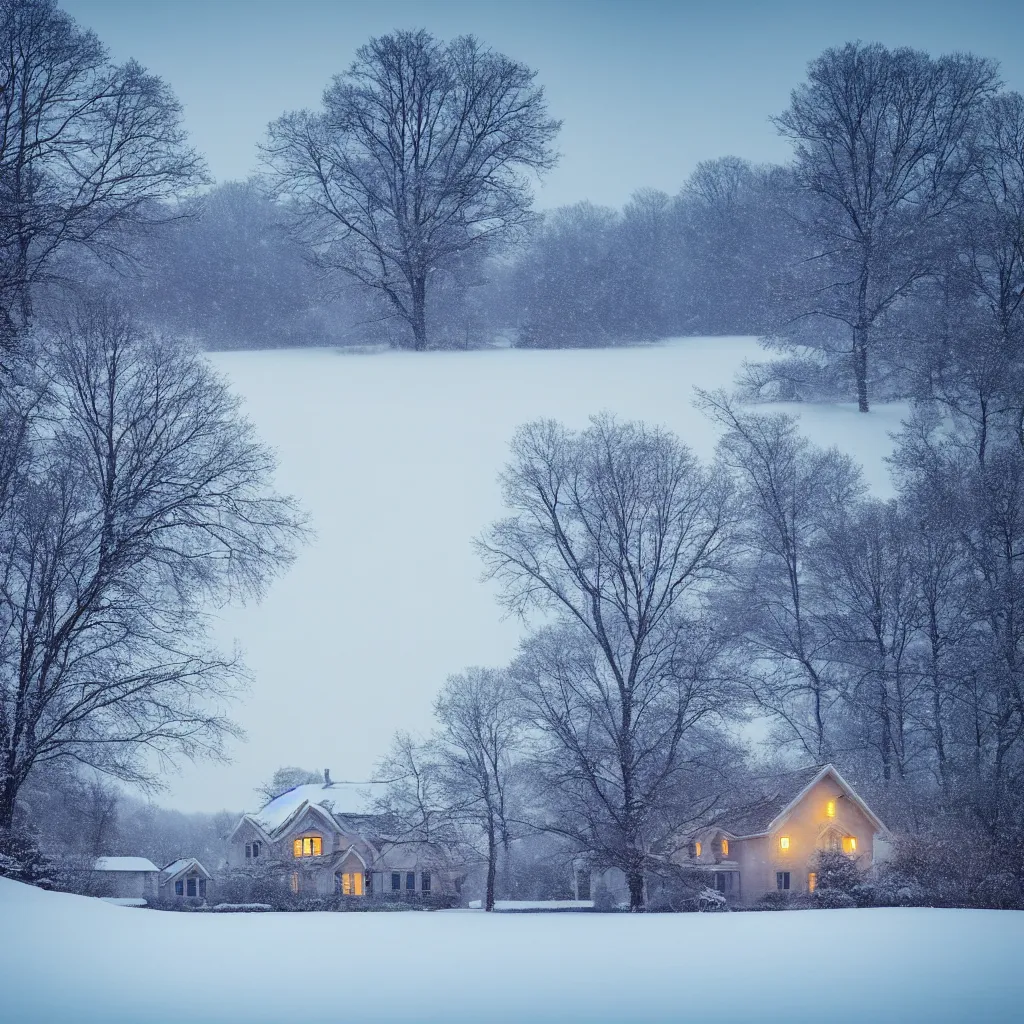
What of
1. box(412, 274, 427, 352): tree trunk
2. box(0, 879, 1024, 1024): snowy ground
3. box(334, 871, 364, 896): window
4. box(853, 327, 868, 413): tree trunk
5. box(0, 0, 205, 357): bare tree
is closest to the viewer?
box(0, 879, 1024, 1024): snowy ground

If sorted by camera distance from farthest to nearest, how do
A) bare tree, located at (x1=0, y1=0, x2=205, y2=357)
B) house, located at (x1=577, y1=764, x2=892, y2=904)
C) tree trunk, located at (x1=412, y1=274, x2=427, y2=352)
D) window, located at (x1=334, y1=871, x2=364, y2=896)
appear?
tree trunk, located at (x1=412, y1=274, x2=427, y2=352), house, located at (x1=577, y1=764, x2=892, y2=904), bare tree, located at (x1=0, y1=0, x2=205, y2=357), window, located at (x1=334, y1=871, x2=364, y2=896)

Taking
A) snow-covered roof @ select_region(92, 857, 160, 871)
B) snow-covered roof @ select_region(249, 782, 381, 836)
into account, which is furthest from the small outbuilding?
snow-covered roof @ select_region(249, 782, 381, 836)

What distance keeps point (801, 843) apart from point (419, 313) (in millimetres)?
5086

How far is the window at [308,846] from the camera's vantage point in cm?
608

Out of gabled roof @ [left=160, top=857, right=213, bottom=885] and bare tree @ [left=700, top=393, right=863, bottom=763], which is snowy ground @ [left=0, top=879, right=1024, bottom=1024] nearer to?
gabled roof @ [left=160, top=857, right=213, bottom=885]

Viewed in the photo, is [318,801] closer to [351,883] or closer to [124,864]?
[351,883]

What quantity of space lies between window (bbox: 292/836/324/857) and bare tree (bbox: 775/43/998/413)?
5771 mm

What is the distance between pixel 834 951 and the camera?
3.90 meters

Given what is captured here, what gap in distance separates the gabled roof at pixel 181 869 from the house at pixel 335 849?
0.16m

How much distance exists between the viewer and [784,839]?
7.32 meters

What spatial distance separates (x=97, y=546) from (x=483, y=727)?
3040 mm

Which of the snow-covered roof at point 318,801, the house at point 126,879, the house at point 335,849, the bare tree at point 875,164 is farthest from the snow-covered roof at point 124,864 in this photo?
the bare tree at point 875,164

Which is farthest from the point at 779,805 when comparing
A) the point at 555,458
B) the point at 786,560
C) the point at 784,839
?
the point at 555,458

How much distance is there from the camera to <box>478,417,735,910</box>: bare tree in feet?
23.3
